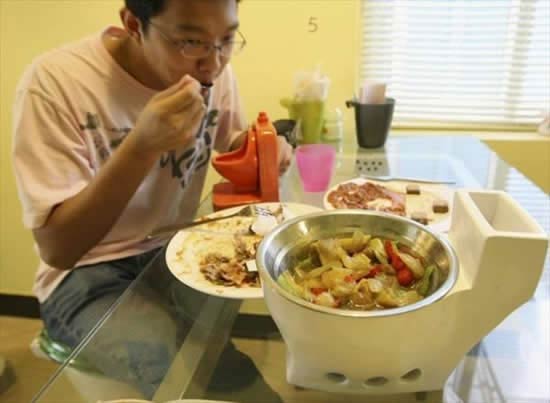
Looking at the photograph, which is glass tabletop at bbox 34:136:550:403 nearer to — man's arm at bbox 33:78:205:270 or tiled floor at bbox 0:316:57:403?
man's arm at bbox 33:78:205:270

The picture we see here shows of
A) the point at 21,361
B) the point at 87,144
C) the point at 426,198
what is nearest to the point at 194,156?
the point at 87,144

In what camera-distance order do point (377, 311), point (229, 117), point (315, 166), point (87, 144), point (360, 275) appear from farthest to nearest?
point (229, 117), point (315, 166), point (87, 144), point (360, 275), point (377, 311)

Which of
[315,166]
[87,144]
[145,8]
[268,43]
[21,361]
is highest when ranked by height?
[145,8]

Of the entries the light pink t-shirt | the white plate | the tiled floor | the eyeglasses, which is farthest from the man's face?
the tiled floor

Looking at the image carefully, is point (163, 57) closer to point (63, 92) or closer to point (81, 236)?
point (63, 92)

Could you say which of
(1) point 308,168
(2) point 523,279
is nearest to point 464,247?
(2) point 523,279

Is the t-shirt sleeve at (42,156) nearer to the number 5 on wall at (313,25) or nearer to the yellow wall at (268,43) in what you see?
the yellow wall at (268,43)

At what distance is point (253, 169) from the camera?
1.04m

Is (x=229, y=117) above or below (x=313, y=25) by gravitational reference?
below

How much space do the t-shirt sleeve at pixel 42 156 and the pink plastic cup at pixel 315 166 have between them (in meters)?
0.49

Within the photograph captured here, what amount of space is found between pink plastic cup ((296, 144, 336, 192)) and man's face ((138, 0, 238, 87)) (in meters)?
0.30

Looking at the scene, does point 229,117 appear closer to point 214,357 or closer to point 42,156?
point 42,156

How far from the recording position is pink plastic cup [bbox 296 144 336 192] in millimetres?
1130

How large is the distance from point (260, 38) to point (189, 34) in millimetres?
814
